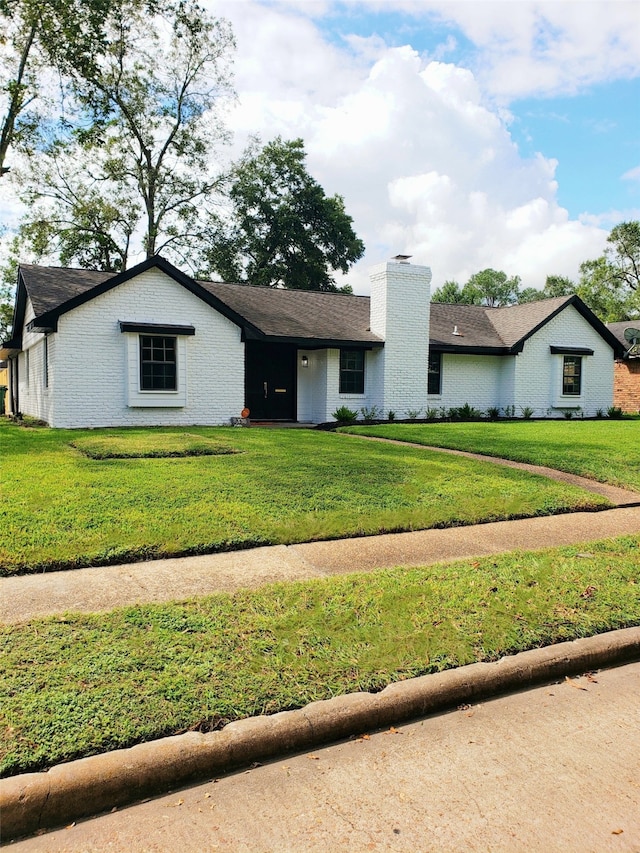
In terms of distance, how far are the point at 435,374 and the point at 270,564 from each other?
17.7 m

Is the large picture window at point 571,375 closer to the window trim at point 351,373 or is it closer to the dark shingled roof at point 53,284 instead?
the window trim at point 351,373

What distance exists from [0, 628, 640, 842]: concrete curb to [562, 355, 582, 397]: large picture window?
864 inches

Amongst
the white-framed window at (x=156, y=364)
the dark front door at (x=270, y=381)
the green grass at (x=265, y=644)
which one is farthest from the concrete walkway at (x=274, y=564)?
the dark front door at (x=270, y=381)

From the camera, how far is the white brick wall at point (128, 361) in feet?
53.3

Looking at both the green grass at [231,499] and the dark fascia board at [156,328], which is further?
the dark fascia board at [156,328]

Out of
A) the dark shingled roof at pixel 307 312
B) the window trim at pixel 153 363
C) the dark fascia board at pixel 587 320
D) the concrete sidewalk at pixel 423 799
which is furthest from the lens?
the dark fascia board at pixel 587 320

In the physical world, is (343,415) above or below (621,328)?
below

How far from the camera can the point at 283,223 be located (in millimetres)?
40906

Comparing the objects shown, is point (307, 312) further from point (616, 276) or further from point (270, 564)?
point (616, 276)

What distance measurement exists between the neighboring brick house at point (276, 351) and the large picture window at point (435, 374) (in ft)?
0.16

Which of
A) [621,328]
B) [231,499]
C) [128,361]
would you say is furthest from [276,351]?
[621,328]

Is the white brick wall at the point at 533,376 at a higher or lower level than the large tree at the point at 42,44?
lower

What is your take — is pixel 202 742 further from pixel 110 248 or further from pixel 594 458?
pixel 110 248

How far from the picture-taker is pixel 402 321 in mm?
20688
